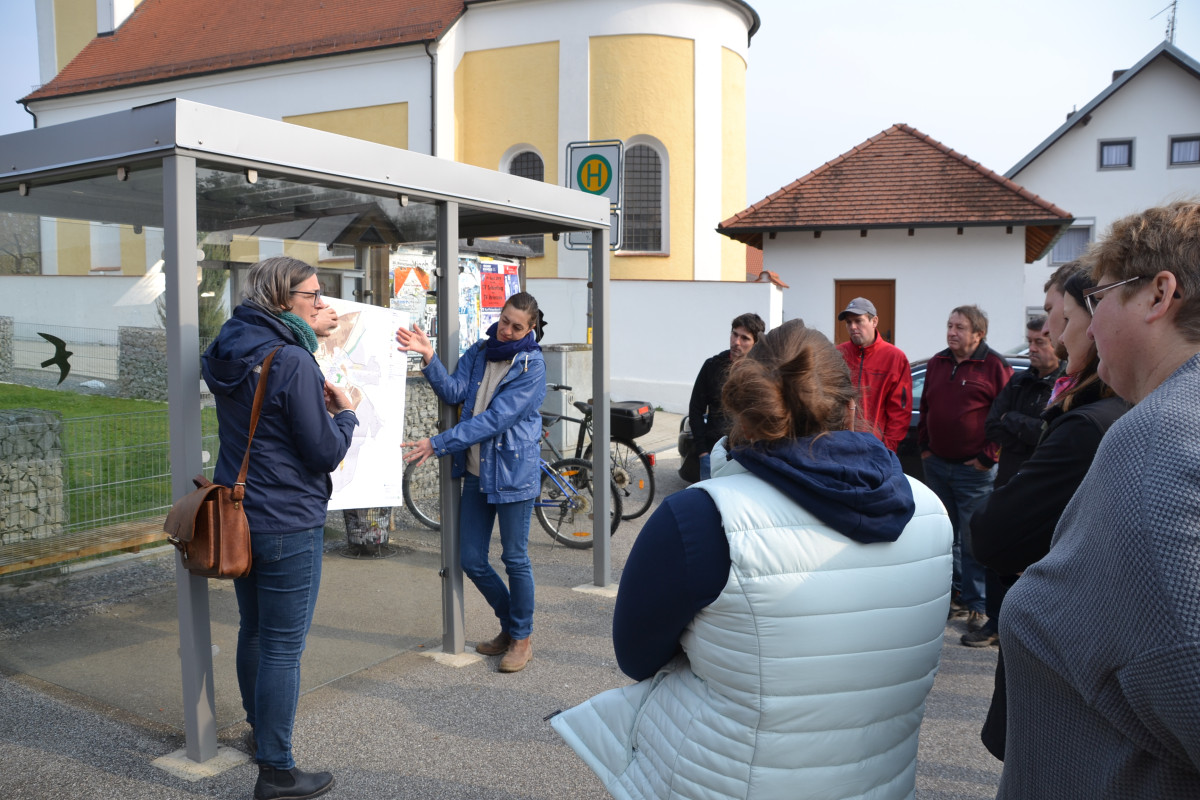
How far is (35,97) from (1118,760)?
34.5 metres

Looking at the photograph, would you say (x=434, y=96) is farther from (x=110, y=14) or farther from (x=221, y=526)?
(x=221, y=526)

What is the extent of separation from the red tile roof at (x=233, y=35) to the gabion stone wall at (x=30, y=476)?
1869cm

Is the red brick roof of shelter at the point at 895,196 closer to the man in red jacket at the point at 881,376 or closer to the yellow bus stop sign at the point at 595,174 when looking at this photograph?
the yellow bus stop sign at the point at 595,174

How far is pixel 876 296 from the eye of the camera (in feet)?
65.0

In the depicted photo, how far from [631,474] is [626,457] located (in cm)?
18

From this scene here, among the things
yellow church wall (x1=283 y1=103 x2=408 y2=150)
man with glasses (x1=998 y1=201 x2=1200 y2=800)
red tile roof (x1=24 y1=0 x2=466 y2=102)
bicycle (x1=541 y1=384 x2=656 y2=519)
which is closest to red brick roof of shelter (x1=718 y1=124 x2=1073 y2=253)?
yellow church wall (x1=283 y1=103 x2=408 y2=150)

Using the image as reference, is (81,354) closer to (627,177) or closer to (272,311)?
(272,311)

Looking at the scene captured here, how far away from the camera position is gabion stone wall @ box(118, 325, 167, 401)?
396 centimetres

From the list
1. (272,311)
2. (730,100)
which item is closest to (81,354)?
(272,311)

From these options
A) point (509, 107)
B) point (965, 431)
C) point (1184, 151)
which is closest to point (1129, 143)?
point (1184, 151)

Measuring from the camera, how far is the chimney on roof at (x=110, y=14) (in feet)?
100

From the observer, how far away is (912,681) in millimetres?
1896

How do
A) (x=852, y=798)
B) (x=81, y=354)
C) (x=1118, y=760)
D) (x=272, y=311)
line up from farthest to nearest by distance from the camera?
1. (x=81, y=354)
2. (x=272, y=311)
3. (x=852, y=798)
4. (x=1118, y=760)

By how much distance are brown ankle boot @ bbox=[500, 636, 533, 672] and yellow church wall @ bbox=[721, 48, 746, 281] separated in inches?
761
